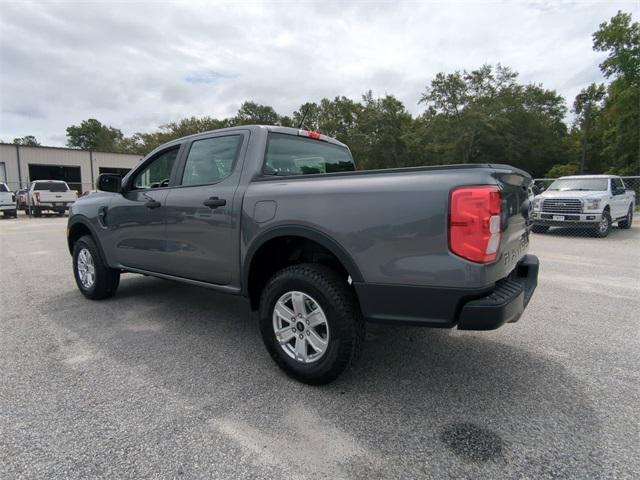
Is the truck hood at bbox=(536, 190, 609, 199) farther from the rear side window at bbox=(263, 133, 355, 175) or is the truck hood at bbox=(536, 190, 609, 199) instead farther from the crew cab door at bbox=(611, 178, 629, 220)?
the rear side window at bbox=(263, 133, 355, 175)

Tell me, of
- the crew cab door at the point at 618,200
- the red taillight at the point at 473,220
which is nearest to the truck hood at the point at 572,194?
the crew cab door at the point at 618,200

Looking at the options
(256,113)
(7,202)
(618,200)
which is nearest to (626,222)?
(618,200)

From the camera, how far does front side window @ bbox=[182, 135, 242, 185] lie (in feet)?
11.0

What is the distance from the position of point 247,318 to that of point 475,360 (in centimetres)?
226

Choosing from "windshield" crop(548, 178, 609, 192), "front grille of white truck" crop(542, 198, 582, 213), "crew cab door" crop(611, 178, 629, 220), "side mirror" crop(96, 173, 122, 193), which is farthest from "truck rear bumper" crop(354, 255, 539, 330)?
"crew cab door" crop(611, 178, 629, 220)

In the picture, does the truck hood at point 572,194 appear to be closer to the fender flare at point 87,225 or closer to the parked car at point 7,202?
the fender flare at point 87,225

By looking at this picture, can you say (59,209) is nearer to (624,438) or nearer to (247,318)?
(247,318)

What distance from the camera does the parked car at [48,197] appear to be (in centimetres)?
1981

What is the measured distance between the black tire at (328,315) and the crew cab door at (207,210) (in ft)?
1.95

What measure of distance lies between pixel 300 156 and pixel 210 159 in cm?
81

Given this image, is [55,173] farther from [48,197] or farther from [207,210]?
[207,210]

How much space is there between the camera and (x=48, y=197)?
782 inches

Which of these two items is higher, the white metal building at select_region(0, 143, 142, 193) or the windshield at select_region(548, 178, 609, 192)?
the white metal building at select_region(0, 143, 142, 193)

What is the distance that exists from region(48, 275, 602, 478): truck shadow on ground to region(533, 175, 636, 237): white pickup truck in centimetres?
847
